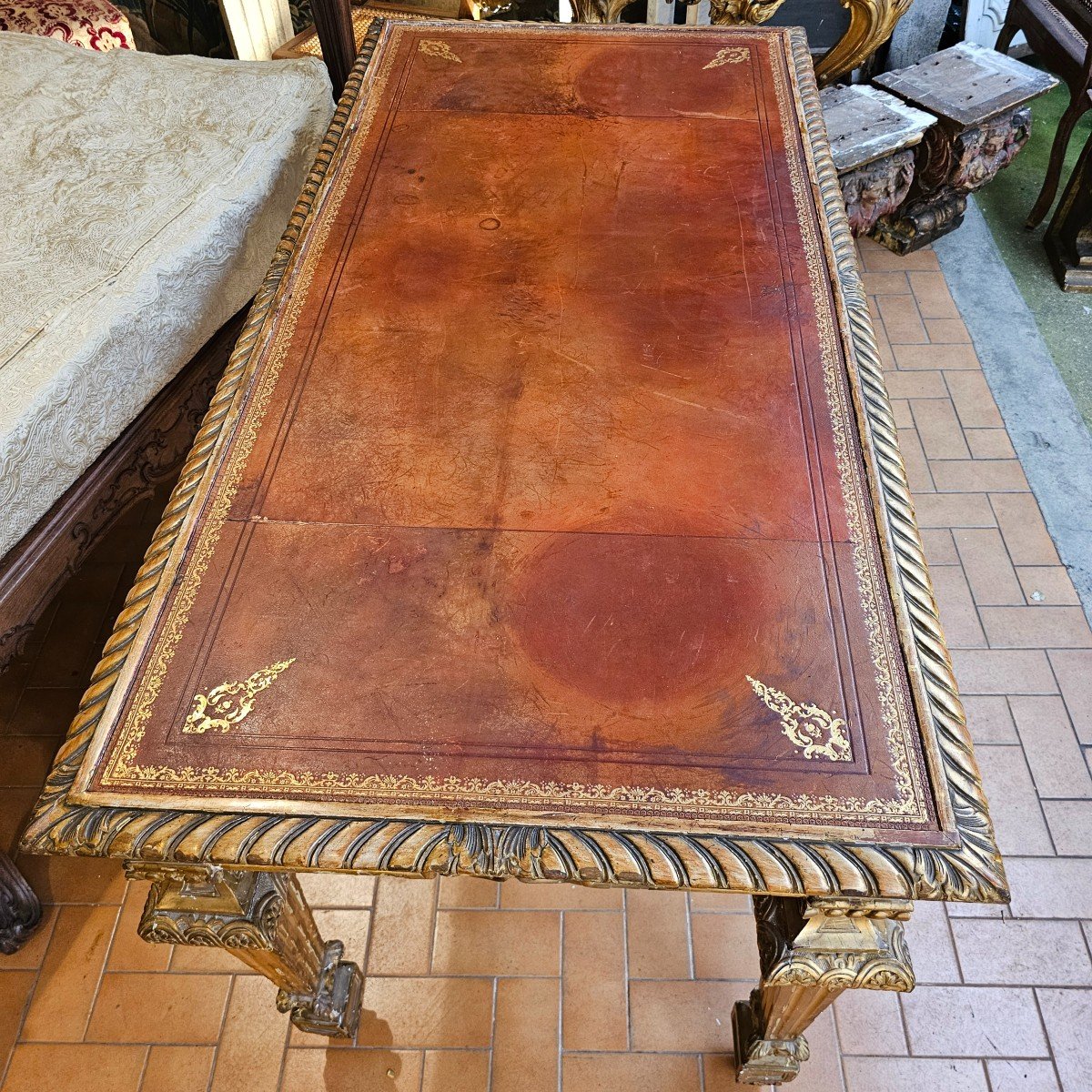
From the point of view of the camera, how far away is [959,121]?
3068mm

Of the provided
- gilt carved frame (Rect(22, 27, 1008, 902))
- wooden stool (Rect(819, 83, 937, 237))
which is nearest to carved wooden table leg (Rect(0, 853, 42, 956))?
gilt carved frame (Rect(22, 27, 1008, 902))

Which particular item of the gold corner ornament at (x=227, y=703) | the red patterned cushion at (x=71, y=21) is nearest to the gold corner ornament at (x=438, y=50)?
the red patterned cushion at (x=71, y=21)

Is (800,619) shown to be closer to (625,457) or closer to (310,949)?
(625,457)

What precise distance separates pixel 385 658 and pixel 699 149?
1497 millimetres

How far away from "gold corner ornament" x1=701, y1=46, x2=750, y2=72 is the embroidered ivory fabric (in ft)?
3.71

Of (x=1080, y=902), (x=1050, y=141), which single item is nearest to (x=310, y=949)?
(x=1080, y=902)

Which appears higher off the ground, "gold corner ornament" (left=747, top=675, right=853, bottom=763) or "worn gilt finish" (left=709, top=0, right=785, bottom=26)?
"worn gilt finish" (left=709, top=0, right=785, bottom=26)

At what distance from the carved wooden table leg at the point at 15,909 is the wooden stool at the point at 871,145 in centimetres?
295

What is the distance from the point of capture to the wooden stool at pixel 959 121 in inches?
123

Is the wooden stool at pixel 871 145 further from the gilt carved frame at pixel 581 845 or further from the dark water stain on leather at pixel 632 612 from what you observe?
the gilt carved frame at pixel 581 845

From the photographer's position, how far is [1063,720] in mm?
2291

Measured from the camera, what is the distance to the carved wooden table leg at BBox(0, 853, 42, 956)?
191cm

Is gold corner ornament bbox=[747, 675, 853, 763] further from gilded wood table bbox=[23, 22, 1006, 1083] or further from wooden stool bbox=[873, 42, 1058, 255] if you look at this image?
wooden stool bbox=[873, 42, 1058, 255]

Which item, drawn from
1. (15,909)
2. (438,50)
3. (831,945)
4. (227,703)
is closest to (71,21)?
(438,50)
